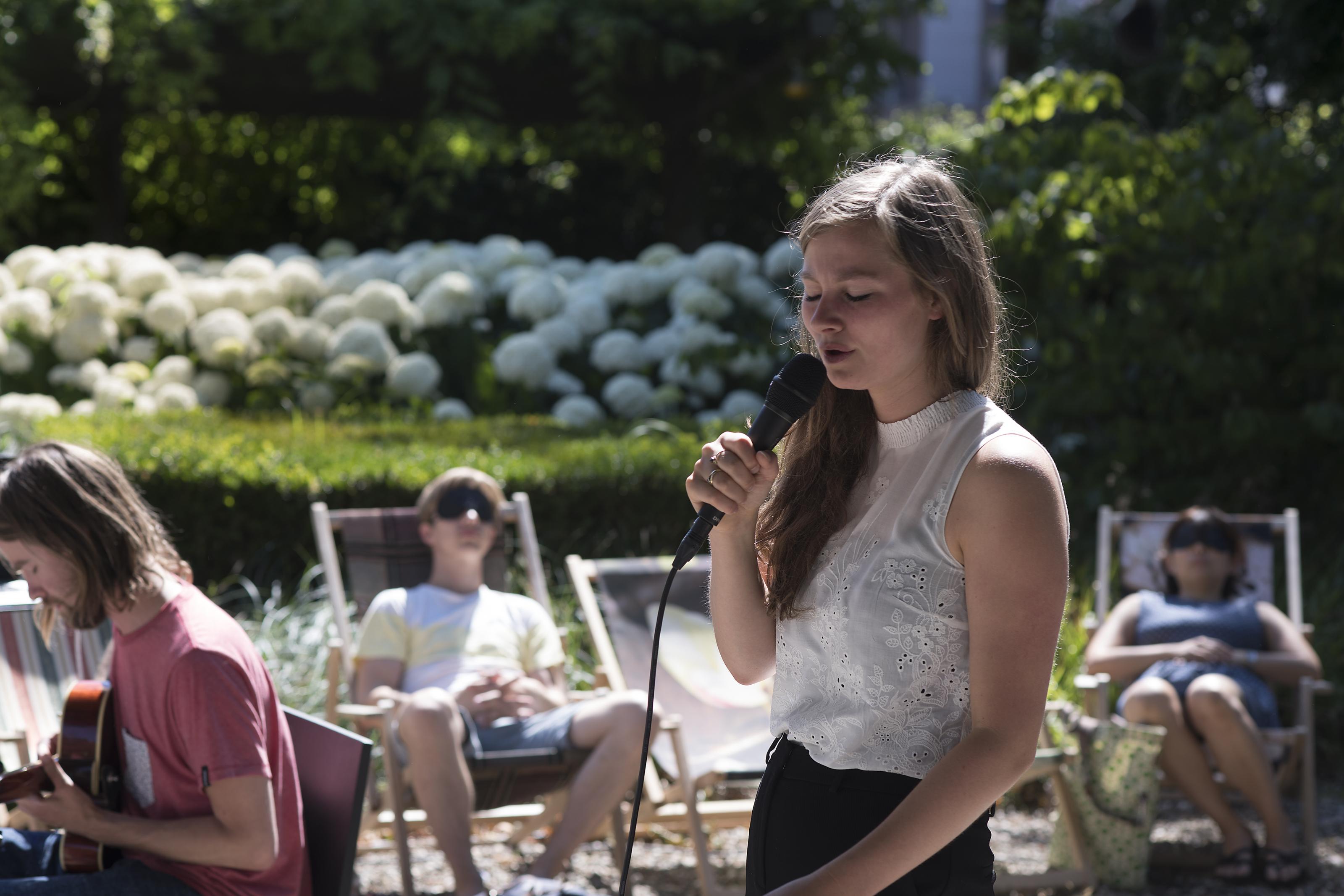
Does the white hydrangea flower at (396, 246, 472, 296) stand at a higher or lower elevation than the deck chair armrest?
higher

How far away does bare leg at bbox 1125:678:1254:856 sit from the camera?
3.89 metres

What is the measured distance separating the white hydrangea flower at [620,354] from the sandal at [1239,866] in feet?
16.0

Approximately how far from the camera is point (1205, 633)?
4262mm

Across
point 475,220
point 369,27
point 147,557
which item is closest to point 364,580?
point 147,557

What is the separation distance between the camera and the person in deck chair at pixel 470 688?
3439 millimetres

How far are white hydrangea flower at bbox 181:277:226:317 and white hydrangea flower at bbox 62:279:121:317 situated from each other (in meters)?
0.43

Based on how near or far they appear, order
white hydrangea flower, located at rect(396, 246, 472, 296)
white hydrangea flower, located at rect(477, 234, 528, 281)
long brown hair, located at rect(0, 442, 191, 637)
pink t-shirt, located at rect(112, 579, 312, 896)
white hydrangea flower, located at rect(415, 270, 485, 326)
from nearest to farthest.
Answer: pink t-shirt, located at rect(112, 579, 312, 896) → long brown hair, located at rect(0, 442, 191, 637) → white hydrangea flower, located at rect(415, 270, 485, 326) → white hydrangea flower, located at rect(396, 246, 472, 296) → white hydrangea flower, located at rect(477, 234, 528, 281)

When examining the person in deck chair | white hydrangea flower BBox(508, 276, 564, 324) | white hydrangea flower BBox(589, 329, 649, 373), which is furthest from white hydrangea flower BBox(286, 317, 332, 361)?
the person in deck chair

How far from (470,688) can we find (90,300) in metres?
4.95

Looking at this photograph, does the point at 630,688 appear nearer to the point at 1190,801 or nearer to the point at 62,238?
the point at 1190,801

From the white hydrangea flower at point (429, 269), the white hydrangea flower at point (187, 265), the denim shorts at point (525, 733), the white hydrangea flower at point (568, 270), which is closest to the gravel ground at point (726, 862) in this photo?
the denim shorts at point (525, 733)

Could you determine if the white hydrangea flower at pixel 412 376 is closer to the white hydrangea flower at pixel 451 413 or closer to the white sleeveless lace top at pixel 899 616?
the white hydrangea flower at pixel 451 413

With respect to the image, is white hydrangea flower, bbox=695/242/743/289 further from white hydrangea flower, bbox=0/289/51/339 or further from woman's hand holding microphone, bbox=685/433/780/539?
woman's hand holding microphone, bbox=685/433/780/539

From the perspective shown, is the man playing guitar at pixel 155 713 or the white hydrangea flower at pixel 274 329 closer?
the man playing guitar at pixel 155 713
